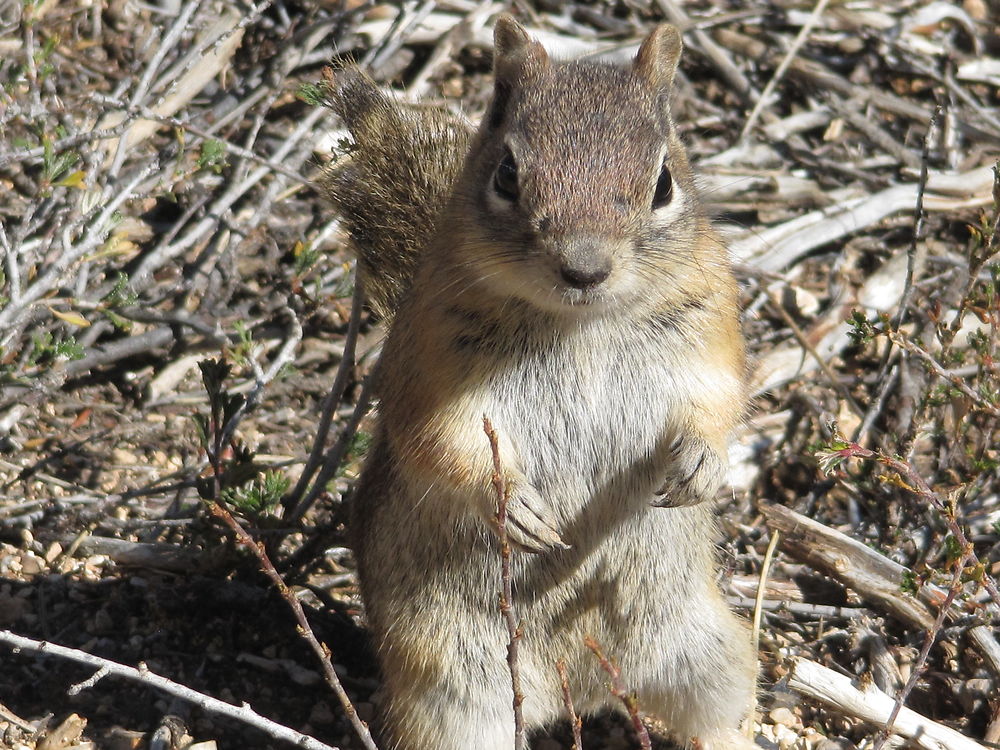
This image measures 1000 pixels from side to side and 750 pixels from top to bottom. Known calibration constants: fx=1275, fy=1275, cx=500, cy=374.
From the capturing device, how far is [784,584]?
15.6 ft

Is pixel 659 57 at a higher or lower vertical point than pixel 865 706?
higher

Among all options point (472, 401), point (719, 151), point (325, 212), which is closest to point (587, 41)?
point (719, 151)

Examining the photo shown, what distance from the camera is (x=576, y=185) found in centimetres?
321

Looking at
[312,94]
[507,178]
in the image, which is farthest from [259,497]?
[507,178]

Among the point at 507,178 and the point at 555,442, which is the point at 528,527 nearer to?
the point at 555,442

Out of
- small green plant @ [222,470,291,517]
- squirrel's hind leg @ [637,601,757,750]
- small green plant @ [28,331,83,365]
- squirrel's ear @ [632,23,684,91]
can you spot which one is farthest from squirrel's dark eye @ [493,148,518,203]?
small green plant @ [28,331,83,365]

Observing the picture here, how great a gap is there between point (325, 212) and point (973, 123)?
3.24m

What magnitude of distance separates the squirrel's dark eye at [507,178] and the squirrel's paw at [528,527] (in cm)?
81

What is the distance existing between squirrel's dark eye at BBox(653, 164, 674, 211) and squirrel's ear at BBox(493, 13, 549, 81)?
0.50m

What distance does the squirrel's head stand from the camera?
3.15 meters

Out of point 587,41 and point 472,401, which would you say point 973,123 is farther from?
point 472,401

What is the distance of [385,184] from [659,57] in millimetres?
982

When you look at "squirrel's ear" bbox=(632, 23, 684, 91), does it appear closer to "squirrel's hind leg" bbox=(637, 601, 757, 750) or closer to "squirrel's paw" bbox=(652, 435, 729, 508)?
"squirrel's paw" bbox=(652, 435, 729, 508)

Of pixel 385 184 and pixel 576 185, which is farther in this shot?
pixel 385 184
